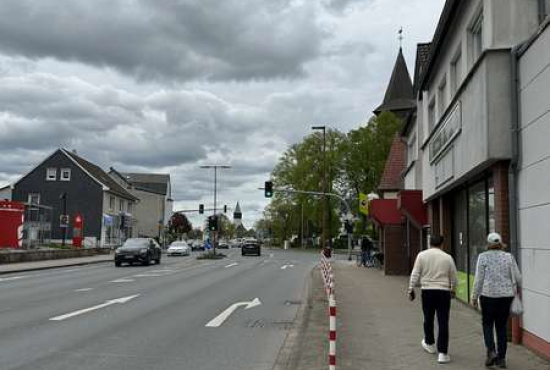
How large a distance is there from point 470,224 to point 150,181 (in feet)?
335

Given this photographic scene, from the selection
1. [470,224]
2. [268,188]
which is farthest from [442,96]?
[268,188]

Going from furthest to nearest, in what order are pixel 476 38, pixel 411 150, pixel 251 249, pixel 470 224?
1. pixel 251 249
2. pixel 411 150
3. pixel 470 224
4. pixel 476 38

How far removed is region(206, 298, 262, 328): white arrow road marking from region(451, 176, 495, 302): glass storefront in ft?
16.2

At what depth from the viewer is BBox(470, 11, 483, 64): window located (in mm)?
11972

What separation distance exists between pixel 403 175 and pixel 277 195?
55708 mm

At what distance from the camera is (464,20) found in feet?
42.4

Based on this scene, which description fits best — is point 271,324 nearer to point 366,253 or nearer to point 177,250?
point 366,253

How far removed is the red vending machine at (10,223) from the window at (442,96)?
87.6 ft

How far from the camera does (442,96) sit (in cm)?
1686

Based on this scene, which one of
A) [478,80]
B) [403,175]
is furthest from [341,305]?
[403,175]

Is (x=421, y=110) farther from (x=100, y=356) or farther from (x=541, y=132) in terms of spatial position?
(x=100, y=356)

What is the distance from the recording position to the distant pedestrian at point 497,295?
7.53 meters

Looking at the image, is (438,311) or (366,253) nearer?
(438,311)

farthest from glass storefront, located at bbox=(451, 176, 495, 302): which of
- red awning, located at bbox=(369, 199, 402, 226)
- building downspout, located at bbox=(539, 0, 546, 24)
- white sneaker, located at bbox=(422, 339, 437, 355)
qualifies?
red awning, located at bbox=(369, 199, 402, 226)
